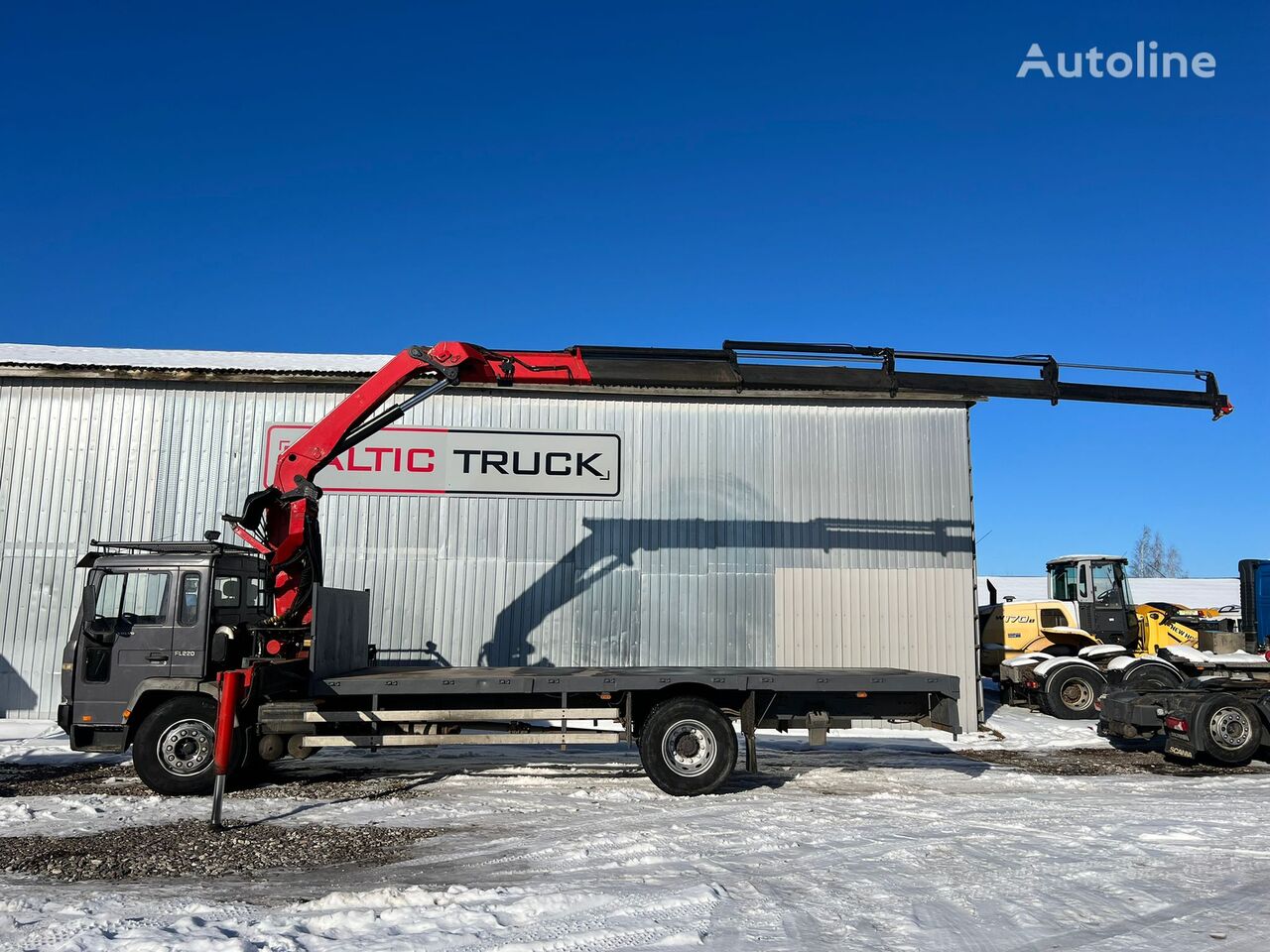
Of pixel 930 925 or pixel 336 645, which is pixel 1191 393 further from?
pixel 336 645

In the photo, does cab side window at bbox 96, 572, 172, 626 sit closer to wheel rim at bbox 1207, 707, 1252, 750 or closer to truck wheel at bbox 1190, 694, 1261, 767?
truck wheel at bbox 1190, 694, 1261, 767

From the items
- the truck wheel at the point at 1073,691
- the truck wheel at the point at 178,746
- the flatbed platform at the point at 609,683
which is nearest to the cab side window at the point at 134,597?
the truck wheel at the point at 178,746

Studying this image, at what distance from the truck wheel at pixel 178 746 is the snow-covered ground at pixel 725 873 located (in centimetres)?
24

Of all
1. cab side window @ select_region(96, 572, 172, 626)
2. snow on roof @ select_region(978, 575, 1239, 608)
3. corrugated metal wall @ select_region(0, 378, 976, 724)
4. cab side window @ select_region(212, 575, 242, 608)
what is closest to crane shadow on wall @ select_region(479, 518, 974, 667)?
corrugated metal wall @ select_region(0, 378, 976, 724)

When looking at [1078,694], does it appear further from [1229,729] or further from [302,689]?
[302,689]

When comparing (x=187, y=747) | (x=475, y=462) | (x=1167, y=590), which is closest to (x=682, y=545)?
(x=475, y=462)

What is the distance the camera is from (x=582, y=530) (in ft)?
53.8

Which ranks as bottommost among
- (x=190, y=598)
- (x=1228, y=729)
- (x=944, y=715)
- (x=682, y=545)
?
(x=1228, y=729)

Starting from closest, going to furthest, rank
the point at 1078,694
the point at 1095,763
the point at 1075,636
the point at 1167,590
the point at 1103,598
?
the point at 1095,763 < the point at 1078,694 < the point at 1075,636 < the point at 1103,598 < the point at 1167,590

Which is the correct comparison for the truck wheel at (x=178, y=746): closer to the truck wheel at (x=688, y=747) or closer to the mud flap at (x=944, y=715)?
the truck wheel at (x=688, y=747)

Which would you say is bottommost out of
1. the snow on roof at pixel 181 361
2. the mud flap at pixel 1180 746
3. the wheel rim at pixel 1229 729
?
the mud flap at pixel 1180 746

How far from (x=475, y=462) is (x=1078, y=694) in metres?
12.6

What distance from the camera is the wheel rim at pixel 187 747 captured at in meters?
9.63

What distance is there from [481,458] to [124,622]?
733cm
